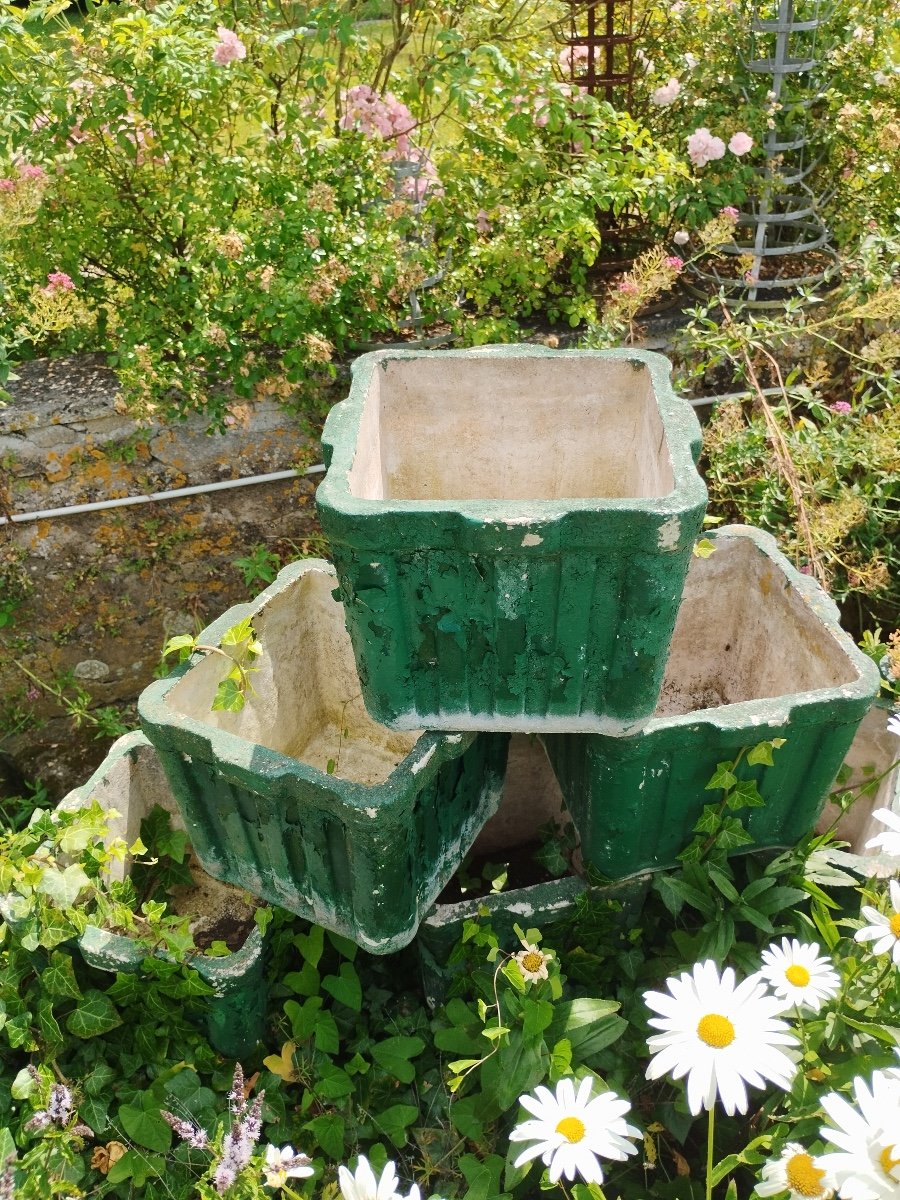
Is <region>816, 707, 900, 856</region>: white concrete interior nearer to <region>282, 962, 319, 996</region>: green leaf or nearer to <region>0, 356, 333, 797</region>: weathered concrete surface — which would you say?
<region>282, 962, 319, 996</region>: green leaf

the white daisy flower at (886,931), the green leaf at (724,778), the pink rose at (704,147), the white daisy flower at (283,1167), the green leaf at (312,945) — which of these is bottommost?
the green leaf at (312,945)

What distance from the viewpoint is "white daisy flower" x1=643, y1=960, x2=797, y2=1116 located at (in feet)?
4.07

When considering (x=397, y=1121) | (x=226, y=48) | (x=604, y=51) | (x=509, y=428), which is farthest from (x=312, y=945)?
(x=604, y=51)

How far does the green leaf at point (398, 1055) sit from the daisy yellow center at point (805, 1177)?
900mm

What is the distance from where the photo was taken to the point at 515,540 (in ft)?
4.86

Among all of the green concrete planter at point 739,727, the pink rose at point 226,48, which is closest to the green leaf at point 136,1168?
the green concrete planter at point 739,727

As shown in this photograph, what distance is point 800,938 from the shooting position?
6.17 ft

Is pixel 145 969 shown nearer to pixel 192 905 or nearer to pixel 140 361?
pixel 192 905

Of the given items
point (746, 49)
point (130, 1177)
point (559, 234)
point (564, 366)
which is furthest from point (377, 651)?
Result: point (746, 49)

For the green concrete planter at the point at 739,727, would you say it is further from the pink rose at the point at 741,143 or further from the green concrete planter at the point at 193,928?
the pink rose at the point at 741,143

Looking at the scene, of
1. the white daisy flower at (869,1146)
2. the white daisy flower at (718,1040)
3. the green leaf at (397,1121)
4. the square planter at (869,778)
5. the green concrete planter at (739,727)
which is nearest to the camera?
the white daisy flower at (869,1146)

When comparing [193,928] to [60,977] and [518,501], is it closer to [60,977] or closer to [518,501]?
[60,977]

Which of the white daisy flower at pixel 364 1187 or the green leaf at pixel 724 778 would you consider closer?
the white daisy flower at pixel 364 1187

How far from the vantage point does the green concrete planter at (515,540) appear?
1.50m
